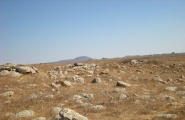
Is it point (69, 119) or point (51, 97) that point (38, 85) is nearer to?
point (51, 97)

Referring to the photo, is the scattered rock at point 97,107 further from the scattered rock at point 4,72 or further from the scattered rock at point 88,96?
the scattered rock at point 4,72

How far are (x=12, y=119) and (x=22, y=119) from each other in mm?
779

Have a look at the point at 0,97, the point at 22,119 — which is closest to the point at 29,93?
the point at 0,97

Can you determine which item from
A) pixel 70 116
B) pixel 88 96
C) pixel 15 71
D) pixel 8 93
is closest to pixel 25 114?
pixel 70 116

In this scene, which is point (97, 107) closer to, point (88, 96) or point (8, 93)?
point (88, 96)

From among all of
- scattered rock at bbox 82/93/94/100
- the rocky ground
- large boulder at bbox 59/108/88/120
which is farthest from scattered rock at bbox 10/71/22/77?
large boulder at bbox 59/108/88/120

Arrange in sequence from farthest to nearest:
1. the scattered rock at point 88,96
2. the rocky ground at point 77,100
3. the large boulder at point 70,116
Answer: the scattered rock at point 88,96 → the rocky ground at point 77,100 → the large boulder at point 70,116

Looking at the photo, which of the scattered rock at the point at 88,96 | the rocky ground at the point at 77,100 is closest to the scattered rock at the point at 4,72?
the rocky ground at the point at 77,100

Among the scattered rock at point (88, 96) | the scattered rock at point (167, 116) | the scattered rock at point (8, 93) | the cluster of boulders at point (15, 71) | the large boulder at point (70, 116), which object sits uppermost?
the cluster of boulders at point (15, 71)

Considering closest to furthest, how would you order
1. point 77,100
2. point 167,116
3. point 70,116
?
point 70,116, point 167,116, point 77,100

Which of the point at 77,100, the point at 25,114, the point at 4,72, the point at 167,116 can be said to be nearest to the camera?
the point at 167,116

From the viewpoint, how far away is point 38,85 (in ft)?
95.6

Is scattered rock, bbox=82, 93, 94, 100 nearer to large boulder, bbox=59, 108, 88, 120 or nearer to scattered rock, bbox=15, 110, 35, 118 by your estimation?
scattered rock, bbox=15, 110, 35, 118

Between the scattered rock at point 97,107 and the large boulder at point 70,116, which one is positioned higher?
the large boulder at point 70,116
